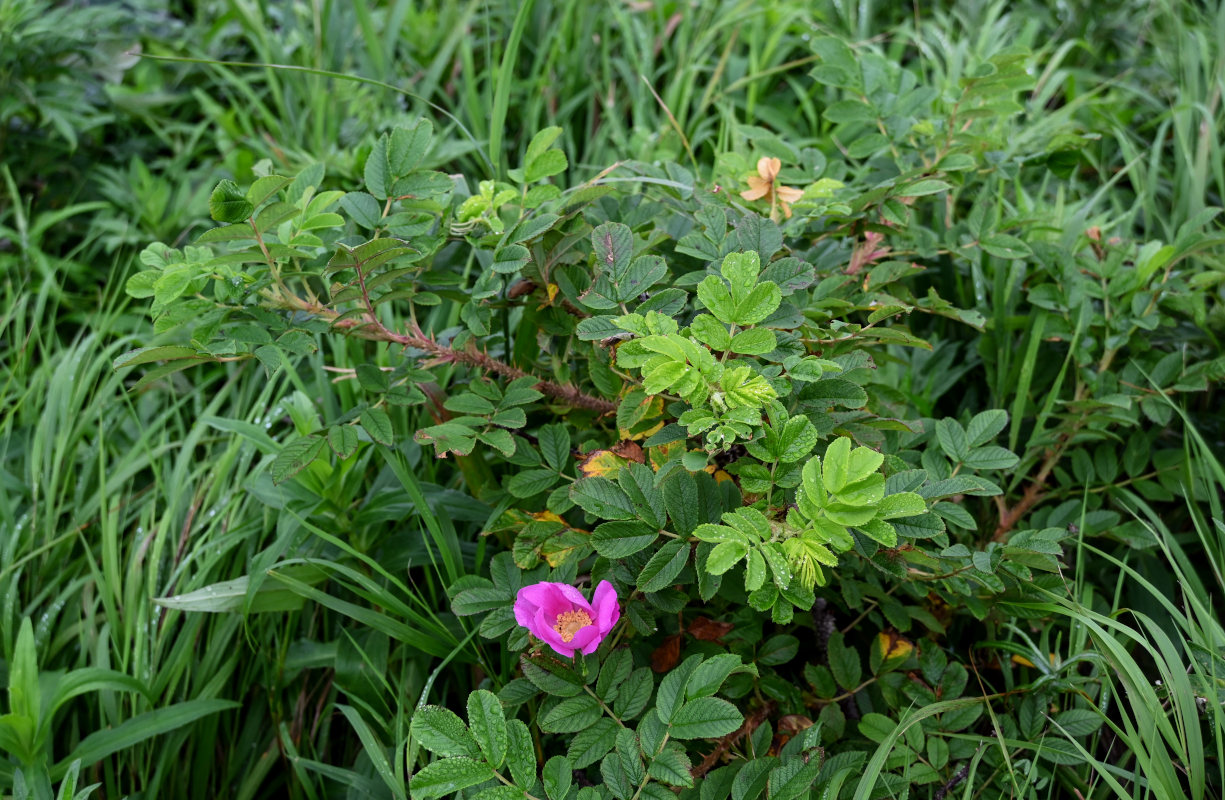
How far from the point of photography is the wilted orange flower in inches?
52.7

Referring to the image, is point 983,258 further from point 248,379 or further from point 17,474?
point 17,474

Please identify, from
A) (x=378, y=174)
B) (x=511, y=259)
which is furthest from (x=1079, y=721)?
(x=378, y=174)

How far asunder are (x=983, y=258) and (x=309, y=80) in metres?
1.80

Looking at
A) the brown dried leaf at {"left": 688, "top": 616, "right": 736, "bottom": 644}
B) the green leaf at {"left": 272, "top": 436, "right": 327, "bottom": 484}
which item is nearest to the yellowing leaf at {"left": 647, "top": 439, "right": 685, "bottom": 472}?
the brown dried leaf at {"left": 688, "top": 616, "right": 736, "bottom": 644}

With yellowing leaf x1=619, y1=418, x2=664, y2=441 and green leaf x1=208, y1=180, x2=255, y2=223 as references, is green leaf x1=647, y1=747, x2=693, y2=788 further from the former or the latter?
green leaf x1=208, y1=180, x2=255, y2=223

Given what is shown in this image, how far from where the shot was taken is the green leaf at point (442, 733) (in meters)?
0.94

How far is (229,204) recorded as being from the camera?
1.02 metres

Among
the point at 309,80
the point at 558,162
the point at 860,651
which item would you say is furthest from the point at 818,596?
the point at 309,80

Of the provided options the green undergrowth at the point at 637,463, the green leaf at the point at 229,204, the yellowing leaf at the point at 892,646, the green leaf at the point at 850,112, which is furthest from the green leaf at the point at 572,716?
the green leaf at the point at 850,112

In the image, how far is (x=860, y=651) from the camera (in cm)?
143

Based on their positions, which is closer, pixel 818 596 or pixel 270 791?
pixel 818 596

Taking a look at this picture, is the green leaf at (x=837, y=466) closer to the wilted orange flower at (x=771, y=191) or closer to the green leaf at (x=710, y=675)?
the green leaf at (x=710, y=675)

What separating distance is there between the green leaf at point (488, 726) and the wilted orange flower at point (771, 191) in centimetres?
80

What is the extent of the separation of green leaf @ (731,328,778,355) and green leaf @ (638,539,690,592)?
0.24 m
